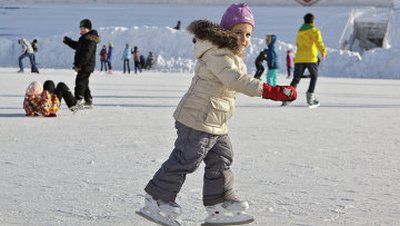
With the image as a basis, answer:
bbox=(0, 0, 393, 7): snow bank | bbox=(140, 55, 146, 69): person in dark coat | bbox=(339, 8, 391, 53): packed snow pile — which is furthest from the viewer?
bbox=(0, 0, 393, 7): snow bank

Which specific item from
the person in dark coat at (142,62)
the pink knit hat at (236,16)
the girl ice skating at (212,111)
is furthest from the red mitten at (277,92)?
the person in dark coat at (142,62)

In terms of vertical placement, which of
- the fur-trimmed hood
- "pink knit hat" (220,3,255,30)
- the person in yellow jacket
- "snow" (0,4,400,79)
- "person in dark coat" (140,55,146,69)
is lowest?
"person in dark coat" (140,55,146,69)

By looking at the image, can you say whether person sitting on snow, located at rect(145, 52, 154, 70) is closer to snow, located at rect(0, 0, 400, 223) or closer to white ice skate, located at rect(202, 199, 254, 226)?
snow, located at rect(0, 0, 400, 223)

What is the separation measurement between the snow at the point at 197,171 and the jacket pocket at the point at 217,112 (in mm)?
427

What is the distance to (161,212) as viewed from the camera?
10.3ft

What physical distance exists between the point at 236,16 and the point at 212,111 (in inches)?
15.2

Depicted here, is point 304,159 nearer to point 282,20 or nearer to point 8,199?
point 8,199

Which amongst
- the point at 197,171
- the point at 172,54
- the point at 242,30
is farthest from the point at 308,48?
the point at 172,54

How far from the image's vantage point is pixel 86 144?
5734 mm

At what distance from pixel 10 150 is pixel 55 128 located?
1547 millimetres

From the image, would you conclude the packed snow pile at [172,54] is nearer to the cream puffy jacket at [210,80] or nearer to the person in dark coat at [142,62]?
the person in dark coat at [142,62]

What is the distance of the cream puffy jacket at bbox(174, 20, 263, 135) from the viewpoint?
3068 millimetres

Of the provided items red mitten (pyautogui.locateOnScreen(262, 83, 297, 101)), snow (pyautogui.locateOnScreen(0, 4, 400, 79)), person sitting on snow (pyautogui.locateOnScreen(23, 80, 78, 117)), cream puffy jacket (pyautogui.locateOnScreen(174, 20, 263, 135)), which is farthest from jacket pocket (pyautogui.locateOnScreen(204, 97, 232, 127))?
snow (pyautogui.locateOnScreen(0, 4, 400, 79))

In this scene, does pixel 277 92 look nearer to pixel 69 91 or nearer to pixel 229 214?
pixel 229 214
